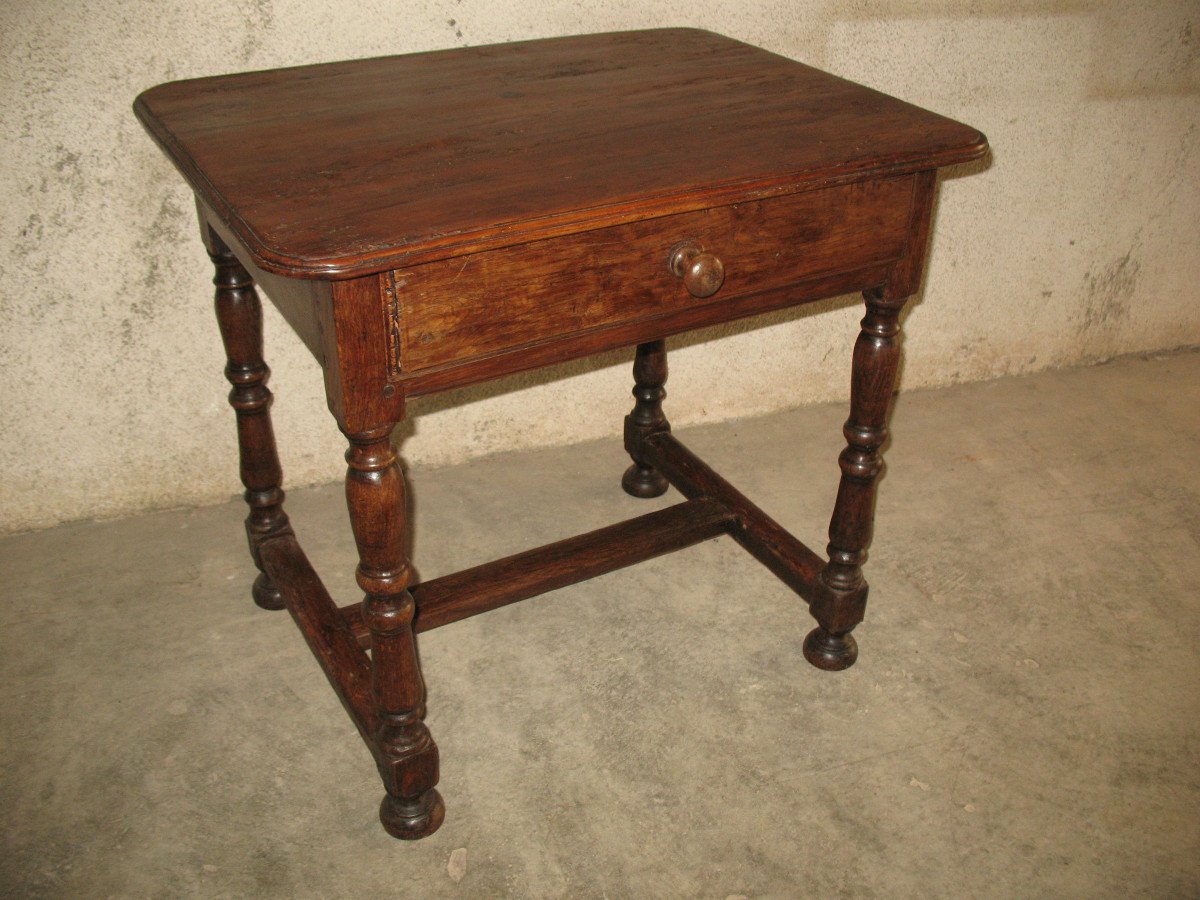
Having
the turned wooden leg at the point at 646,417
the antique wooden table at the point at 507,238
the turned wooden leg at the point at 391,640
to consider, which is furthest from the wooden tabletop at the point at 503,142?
the turned wooden leg at the point at 646,417

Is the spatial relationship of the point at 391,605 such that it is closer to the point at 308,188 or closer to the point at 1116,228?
the point at 308,188

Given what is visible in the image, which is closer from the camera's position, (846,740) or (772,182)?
(772,182)

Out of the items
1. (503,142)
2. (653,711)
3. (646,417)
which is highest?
(503,142)

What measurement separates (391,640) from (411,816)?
0.32 meters

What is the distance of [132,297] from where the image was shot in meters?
2.22

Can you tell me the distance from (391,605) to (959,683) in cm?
108

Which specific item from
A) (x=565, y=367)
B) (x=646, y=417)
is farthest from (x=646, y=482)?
(x=565, y=367)

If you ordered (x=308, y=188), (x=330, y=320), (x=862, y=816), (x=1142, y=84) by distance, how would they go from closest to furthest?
(x=330, y=320) < (x=308, y=188) < (x=862, y=816) < (x=1142, y=84)

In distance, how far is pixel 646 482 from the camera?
2.55 m

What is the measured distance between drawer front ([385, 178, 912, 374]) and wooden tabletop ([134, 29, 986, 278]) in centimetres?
5

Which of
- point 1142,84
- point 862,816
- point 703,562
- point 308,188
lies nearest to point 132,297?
point 308,188

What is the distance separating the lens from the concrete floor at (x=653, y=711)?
166 centimetres

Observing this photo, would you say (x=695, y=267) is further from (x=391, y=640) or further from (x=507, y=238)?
(x=391, y=640)

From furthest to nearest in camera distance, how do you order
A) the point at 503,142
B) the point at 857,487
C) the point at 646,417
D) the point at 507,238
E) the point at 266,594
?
the point at 646,417, the point at 266,594, the point at 857,487, the point at 503,142, the point at 507,238
